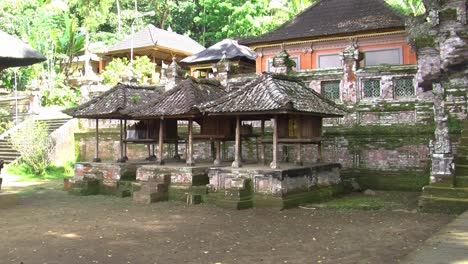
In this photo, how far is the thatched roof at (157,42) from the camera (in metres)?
35.7

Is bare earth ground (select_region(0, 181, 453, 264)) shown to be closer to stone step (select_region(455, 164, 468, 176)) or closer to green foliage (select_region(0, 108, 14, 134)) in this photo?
stone step (select_region(455, 164, 468, 176))

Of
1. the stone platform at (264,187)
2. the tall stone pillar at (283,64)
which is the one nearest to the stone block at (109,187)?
the stone platform at (264,187)

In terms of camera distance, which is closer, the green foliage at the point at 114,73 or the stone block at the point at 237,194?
the stone block at the point at 237,194

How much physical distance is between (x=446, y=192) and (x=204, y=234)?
5.13 m

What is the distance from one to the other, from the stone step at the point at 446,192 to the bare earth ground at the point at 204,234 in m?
0.50

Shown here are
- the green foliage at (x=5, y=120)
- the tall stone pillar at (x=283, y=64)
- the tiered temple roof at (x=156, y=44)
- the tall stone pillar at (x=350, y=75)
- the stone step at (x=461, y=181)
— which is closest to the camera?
the stone step at (x=461, y=181)

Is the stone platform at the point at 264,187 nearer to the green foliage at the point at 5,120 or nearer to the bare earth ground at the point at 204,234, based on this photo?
the bare earth ground at the point at 204,234

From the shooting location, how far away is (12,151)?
74.6ft

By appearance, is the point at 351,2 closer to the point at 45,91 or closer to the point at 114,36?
the point at 45,91

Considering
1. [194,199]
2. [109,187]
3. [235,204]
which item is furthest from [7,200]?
[235,204]

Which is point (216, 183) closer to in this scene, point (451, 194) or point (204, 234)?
point (204, 234)

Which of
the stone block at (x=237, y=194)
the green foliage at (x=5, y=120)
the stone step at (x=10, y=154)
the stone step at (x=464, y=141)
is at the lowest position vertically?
the stone block at (x=237, y=194)

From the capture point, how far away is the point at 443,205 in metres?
10.0

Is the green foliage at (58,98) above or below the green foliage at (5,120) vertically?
above
